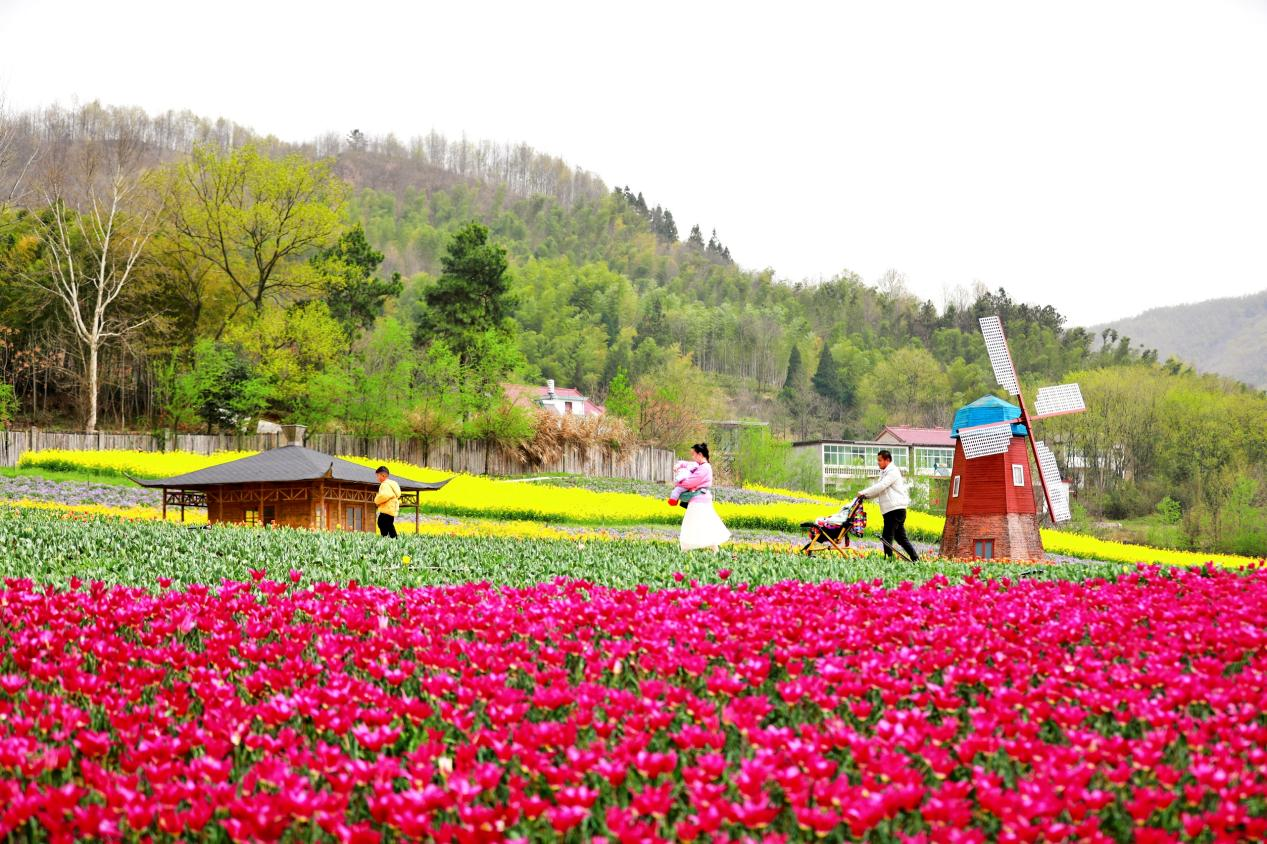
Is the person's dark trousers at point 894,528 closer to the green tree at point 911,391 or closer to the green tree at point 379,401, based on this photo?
the green tree at point 379,401

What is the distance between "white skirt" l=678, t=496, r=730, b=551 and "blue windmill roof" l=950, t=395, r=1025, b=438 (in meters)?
10.6

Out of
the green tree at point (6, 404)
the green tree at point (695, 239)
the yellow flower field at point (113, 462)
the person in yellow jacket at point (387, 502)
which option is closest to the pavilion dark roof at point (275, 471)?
the person in yellow jacket at point (387, 502)

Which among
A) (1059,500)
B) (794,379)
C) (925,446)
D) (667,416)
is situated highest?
(794,379)

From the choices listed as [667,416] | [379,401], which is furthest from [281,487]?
[667,416]

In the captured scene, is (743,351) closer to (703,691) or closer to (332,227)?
(332,227)

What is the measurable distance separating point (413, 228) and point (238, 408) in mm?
92530

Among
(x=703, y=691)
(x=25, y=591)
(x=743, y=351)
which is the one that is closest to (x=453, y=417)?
(x=25, y=591)

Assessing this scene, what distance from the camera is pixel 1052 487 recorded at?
A: 25594 millimetres

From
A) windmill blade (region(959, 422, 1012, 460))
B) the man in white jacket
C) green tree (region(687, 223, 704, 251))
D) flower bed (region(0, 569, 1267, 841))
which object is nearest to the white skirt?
the man in white jacket

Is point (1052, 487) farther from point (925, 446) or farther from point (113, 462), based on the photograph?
point (925, 446)

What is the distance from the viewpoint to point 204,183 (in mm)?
51344

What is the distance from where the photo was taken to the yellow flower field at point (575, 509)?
97.9 ft

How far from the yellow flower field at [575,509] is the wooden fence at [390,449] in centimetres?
282

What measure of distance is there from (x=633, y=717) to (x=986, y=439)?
1981cm
